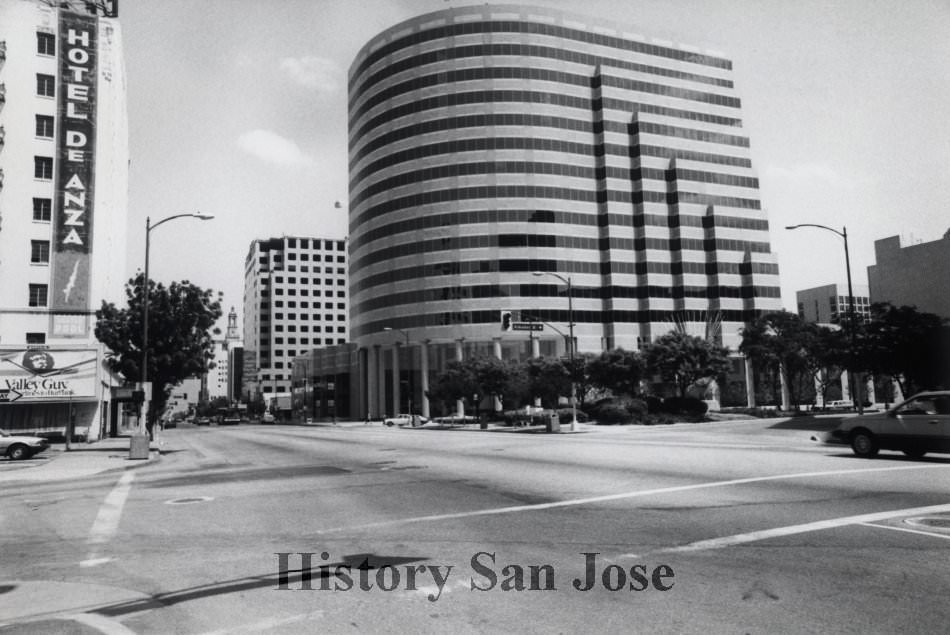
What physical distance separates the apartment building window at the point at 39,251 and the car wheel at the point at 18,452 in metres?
23.2

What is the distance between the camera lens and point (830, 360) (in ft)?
195

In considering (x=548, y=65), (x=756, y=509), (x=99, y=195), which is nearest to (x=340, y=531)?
(x=756, y=509)

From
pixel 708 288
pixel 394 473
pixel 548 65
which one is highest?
pixel 548 65

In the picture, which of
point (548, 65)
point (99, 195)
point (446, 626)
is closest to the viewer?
point (446, 626)

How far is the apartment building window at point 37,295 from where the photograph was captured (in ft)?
148

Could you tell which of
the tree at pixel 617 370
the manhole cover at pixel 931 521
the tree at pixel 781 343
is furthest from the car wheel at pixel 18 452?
the tree at pixel 781 343

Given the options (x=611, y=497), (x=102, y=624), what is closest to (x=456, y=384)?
(x=611, y=497)

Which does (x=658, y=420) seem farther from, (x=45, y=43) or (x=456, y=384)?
(x=45, y=43)

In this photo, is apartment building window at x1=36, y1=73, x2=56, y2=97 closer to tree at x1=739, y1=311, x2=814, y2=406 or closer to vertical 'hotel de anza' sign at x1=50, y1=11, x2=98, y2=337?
vertical 'hotel de anza' sign at x1=50, y1=11, x2=98, y2=337

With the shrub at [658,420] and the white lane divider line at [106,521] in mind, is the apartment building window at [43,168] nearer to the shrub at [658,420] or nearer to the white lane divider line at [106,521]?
the white lane divider line at [106,521]

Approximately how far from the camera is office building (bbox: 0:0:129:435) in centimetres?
4428

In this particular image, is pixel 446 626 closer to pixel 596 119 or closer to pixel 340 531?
pixel 340 531

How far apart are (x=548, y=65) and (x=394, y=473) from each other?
8275 centimetres

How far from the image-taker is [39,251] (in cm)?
4544
